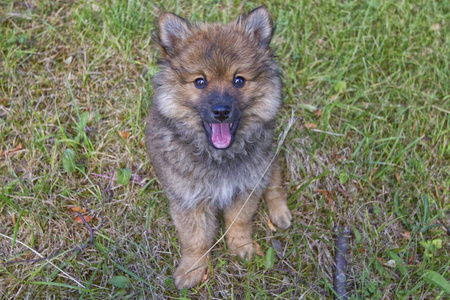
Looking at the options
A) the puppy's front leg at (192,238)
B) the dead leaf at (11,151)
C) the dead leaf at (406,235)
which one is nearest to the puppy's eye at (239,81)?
the puppy's front leg at (192,238)

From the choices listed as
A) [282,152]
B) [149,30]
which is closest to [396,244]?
[282,152]

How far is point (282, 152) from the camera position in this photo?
3.86 metres

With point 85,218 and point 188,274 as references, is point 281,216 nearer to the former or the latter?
point 188,274

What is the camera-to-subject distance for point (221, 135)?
276cm

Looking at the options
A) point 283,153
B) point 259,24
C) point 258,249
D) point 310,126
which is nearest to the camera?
point 259,24

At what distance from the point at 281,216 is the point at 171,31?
1.90m

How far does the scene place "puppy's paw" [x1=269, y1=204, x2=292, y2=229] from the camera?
3543mm

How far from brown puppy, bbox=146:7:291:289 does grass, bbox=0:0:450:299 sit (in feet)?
2.09

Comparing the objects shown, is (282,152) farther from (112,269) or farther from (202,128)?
(112,269)

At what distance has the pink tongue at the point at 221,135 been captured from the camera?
2.72 m

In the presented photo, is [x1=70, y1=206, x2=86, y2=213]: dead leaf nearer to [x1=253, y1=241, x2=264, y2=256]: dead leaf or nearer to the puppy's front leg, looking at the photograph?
the puppy's front leg

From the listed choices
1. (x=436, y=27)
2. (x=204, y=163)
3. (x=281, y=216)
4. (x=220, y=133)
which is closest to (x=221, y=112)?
(x=220, y=133)

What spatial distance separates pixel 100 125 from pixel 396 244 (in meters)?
3.06

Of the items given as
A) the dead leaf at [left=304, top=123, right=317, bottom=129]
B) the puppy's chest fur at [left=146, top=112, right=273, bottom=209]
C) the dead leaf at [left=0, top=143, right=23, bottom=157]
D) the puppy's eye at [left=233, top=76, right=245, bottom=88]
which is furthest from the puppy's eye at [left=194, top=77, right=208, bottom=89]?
the dead leaf at [left=0, top=143, right=23, bottom=157]
